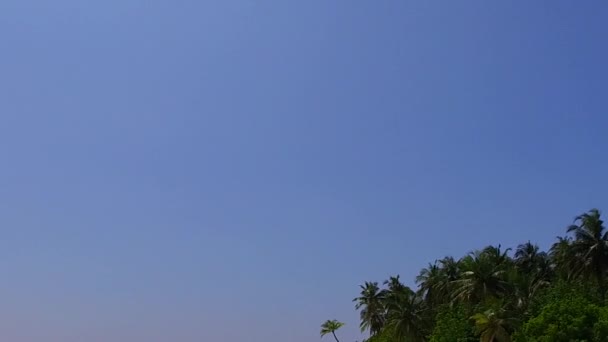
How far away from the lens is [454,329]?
64062 millimetres

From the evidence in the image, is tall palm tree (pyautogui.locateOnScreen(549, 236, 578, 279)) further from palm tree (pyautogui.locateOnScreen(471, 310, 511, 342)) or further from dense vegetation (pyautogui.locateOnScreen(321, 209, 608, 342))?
palm tree (pyautogui.locateOnScreen(471, 310, 511, 342))

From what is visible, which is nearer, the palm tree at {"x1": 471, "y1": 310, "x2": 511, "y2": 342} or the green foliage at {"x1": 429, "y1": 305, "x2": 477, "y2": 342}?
the palm tree at {"x1": 471, "y1": 310, "x2": 511, "y2": 342}

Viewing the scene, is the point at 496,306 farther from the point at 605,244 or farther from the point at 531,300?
the point at 605,244

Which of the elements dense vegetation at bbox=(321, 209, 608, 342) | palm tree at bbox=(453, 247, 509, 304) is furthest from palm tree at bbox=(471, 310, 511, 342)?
palm tree at bbox=(453, 247, 509, 304)

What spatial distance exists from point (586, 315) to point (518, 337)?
19.6ft

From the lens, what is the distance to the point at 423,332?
263 ft

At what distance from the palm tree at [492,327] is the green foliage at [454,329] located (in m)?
4.88

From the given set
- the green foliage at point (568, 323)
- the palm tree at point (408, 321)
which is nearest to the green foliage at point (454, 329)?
the green foliage at point (568, 323)

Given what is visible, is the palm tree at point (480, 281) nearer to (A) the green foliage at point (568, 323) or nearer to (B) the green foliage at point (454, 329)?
(B) the green foliage at point (454, 329)

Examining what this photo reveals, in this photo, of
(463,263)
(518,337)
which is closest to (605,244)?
(463,263)

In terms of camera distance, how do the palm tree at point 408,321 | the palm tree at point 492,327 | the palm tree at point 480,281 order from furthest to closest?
1. the palm tree at point 408,321
2. the palm tree at point 480,281
3. the palm tree at point 492,327

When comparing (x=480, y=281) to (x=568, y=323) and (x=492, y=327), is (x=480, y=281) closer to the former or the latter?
(x=492, y=327)

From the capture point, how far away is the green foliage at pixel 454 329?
208 ft

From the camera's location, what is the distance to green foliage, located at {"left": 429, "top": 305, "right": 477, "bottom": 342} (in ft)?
208
